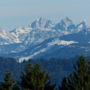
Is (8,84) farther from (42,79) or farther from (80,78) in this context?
(80,78)

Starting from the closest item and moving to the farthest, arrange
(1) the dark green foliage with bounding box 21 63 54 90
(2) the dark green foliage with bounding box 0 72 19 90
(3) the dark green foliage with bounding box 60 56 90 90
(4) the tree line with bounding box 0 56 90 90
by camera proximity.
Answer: (1) the dark green foliage with bounding box 21 63 54 90, (4) the tree line with bounding box 0 56 90 90, (3) the dark green foliage with bounding box 60 56 90 90, (2) the dark green foliage with bounding box 0 72 19 90

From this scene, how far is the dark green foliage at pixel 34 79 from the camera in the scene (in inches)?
2188

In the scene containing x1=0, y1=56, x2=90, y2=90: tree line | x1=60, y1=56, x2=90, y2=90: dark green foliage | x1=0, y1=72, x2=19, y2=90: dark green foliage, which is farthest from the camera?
x1=0, y1=72, x2=19, y2=90: dark green foliage

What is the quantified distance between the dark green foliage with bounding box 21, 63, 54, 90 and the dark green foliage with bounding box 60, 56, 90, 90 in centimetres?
223

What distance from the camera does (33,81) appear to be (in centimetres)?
5525

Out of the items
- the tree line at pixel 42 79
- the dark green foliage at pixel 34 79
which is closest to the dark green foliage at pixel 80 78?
the tree line at pixel 42 79

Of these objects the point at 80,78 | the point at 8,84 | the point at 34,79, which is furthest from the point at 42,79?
the point at 80,78

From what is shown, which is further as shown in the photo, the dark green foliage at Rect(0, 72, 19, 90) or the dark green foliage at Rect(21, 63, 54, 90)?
the dark green foliage at Rect(0, 72, 19, 90)

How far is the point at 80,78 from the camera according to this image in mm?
56500

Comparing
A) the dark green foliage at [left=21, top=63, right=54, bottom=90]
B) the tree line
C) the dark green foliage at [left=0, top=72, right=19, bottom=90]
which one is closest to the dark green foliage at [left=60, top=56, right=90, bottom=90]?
the tree line

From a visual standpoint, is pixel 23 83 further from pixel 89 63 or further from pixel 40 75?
pixel 89 63

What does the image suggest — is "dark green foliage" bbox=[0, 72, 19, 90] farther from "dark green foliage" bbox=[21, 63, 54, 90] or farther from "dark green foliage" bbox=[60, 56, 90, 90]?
"dark green foliage" bbox=[60, 56, 90, 90]

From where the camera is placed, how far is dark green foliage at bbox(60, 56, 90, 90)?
185 ft

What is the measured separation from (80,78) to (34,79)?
16.5 ft
